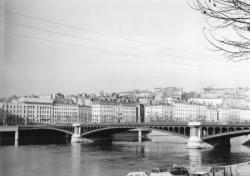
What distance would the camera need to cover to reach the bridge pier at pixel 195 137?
139 feet

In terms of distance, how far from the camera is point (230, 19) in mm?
5777

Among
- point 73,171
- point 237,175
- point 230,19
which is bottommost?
point 73,171

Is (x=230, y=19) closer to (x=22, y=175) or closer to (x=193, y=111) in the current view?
(x=22, y=175)

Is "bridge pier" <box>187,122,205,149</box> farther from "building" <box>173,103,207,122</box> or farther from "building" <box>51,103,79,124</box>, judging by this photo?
"building" <box>173,103,207,122</box>

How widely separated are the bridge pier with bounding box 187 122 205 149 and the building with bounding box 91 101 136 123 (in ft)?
185

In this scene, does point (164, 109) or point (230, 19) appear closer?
point (230, 19)

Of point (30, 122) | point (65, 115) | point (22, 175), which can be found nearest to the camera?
point (22, 175)

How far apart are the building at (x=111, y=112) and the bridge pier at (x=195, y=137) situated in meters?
56.3

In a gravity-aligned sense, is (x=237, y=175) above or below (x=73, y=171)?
above

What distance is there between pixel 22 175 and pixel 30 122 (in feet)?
214

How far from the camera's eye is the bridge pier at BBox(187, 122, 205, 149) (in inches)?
1662

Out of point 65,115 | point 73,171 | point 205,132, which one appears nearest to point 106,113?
point 65,115

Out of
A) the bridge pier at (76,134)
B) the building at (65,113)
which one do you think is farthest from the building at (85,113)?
the bridge pier at (76,134)

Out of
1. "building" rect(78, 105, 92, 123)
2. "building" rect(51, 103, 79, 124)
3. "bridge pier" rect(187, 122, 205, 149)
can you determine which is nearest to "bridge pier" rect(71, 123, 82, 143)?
"bridge pier" rect(187, 122, 205, 149)
